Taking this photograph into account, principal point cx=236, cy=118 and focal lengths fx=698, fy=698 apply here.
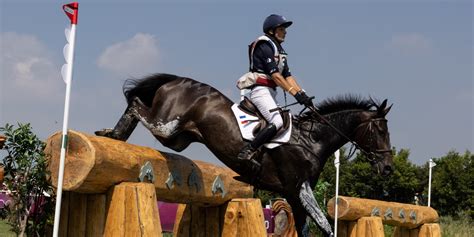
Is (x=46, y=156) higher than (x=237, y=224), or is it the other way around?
(x=46, y=156)

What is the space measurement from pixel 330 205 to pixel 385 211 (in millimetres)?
1185

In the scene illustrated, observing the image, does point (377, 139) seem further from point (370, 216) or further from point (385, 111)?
point (370, 216)

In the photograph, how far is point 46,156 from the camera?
14.5 ft

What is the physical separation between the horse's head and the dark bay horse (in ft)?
1.18

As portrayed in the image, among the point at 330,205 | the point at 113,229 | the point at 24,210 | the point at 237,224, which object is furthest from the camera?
the point at 330,205

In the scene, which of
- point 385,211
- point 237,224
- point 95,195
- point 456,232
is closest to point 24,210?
point 95,195

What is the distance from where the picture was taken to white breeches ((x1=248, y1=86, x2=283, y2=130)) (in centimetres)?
556

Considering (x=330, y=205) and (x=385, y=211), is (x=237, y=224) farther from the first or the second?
(x=385, y=211)

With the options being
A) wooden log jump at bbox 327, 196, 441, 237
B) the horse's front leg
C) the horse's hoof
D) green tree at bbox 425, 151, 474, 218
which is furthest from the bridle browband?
green tree at bbox 425, 151, 474, 218

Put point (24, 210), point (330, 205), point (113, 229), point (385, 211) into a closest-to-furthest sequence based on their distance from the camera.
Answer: point (24, 210), point (113, 229), point (330, 205), point (385, 211)

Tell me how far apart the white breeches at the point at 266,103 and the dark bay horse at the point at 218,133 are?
24 centimetres

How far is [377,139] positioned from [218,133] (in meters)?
1.49

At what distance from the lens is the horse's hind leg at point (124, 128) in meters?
5.46

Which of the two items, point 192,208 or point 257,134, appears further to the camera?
point 192,208
